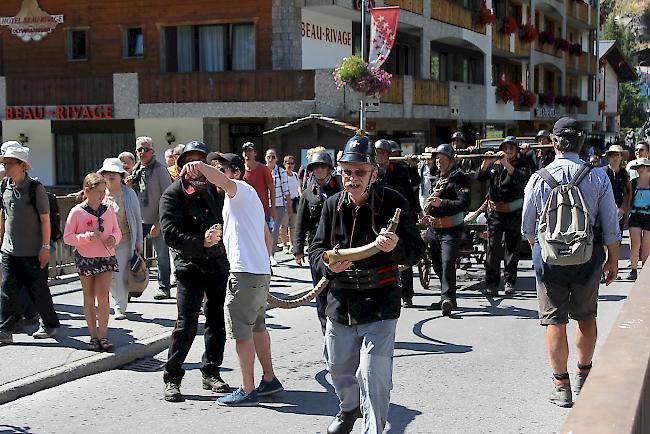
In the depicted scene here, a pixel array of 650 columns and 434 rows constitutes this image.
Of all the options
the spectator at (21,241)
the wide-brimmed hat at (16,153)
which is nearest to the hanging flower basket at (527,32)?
the spectator at (21,241)

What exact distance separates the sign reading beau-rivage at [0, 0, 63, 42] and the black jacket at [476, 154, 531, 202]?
19.3m

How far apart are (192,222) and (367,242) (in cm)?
202

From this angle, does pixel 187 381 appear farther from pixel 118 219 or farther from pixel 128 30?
pixel 128 30

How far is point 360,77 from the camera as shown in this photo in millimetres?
23516

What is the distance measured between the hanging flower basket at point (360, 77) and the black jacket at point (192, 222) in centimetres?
1620

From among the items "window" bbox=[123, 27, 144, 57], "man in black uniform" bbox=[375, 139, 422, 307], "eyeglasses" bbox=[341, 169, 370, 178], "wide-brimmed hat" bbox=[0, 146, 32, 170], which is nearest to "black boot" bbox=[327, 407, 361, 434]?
A: "eyeglasses" bbox=[341, 169, 370, 178]

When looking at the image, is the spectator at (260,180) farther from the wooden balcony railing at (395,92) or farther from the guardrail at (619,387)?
the wooden balcony railing at (395,92)

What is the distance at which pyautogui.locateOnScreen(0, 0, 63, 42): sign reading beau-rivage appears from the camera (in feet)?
94.5

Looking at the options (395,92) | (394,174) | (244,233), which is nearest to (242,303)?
(244,233)

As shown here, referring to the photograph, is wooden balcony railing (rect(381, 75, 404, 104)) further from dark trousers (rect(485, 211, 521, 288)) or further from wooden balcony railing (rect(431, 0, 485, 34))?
dark trousers (rect(485, 211, 521, 288))

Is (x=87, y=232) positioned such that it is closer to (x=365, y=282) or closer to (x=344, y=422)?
(x=344, y=422)

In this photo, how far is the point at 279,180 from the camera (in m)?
16.4

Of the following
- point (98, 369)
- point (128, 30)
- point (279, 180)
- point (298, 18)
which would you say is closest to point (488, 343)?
point (98, 369)

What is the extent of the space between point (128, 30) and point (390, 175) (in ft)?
62.4
